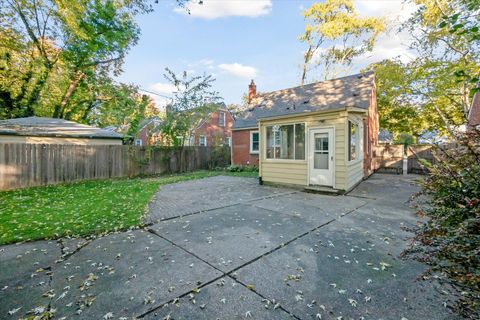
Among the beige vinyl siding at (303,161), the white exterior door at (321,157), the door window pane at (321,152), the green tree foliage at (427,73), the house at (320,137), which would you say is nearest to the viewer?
the beige vinyl siding at (303,161)

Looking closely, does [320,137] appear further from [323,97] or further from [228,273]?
[228,273]

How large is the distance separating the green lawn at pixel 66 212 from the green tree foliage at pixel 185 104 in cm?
672

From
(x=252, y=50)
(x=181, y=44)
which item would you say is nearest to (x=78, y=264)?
(x=181, y=44)

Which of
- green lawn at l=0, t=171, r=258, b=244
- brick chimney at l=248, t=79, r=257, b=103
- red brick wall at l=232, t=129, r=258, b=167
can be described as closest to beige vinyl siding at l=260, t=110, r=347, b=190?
green lawn at l=0, t=171, r=258, b=244

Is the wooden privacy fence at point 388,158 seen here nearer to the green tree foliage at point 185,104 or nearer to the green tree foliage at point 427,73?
the green tree foliage at point 427,73

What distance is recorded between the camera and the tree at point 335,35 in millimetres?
19266

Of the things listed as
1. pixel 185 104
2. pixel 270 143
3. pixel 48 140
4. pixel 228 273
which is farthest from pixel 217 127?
pixel 228 273

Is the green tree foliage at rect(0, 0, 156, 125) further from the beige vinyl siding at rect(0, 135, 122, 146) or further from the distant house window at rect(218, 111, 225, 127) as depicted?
the distant house window at rect(218, 111, 225, 127)

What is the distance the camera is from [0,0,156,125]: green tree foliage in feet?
38.9

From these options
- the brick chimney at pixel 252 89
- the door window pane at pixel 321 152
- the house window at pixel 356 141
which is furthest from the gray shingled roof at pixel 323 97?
the brick chimney at pixel 252 89

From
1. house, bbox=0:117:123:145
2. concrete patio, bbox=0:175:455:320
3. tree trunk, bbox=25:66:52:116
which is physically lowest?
concrete patio, bbox=0:175:455:320

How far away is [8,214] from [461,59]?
21561 mm

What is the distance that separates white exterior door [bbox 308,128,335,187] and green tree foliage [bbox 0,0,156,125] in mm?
10904

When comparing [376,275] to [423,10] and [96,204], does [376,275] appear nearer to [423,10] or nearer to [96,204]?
[96,204]
